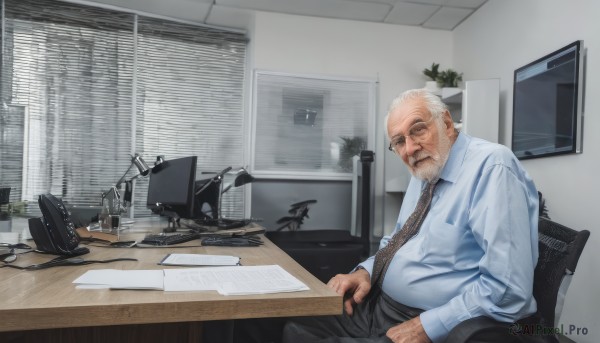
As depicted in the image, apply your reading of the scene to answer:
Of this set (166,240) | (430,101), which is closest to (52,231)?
(166,240)

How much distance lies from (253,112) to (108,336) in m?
2.67

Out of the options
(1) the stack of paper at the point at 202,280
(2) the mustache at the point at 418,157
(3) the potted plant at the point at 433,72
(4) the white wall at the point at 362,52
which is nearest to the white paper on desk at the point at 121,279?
(1) the stack of paper at the point at 202,280

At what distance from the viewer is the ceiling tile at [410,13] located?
12.4 feet

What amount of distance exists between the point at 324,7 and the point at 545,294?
3.23 metres

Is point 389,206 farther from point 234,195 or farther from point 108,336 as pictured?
point 108,336

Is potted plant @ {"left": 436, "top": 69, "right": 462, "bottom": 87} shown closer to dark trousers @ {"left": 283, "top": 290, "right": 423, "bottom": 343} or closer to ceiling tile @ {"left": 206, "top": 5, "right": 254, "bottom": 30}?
ceiling tile @ {"left": 206, "top": 5, "right": 254, "bottom": 30}

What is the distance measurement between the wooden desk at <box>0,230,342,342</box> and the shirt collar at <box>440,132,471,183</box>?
0.60 meters

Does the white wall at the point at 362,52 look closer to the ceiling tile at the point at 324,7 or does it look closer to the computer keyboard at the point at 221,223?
the ceiling tile at the point at 324,7

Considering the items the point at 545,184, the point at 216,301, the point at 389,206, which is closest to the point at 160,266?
the point at 216,301

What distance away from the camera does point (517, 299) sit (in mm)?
1149

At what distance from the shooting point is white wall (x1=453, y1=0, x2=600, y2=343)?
2367 millimetres

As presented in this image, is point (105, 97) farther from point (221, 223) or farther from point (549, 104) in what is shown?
point (549, 104)

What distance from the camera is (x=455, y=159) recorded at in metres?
1.46

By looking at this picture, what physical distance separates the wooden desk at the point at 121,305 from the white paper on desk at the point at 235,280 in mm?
36
